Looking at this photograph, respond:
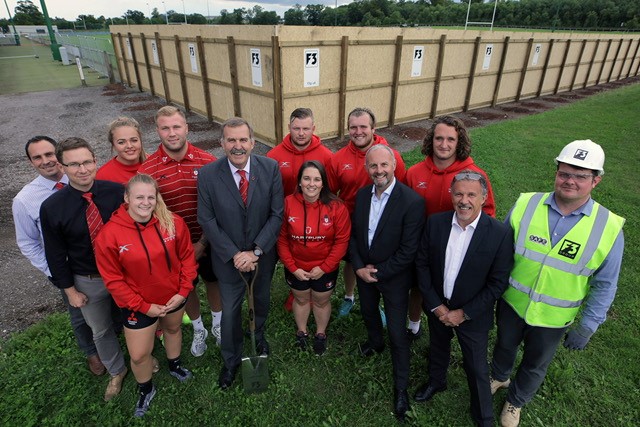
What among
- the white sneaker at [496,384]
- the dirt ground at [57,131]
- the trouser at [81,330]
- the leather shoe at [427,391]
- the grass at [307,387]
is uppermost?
the trouser at [81,330]

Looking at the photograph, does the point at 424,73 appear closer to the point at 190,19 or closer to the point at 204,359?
the point at 204,359

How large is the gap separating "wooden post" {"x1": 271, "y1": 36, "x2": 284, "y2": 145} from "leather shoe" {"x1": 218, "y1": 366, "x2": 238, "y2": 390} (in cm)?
684

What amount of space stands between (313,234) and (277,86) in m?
6.46

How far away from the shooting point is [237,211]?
3.27m

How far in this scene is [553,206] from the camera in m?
2.66

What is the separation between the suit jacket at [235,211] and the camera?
10.6 feet

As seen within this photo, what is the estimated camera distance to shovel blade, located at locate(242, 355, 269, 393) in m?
3.43

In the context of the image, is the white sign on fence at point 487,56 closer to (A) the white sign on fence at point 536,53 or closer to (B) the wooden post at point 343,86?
(A) the white sign on fence at point 536,53

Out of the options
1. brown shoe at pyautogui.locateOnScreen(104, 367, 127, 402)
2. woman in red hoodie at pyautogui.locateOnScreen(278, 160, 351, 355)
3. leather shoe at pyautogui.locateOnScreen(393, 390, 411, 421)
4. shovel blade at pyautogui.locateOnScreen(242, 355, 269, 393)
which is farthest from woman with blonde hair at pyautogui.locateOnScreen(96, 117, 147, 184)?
leather shoe at pyautogui.locateOnScreen(393, 390, 411, 421)

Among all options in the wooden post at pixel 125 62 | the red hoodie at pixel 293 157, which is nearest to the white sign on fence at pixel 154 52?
the wooden post at pixel 125 62

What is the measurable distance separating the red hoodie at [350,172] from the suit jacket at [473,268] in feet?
3.37

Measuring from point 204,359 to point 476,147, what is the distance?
30.9ft

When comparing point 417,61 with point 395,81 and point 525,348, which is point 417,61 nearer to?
point 395,81

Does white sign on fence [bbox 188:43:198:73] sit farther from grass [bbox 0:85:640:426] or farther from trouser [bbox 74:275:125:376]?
trouser [bbox 74:275:125:376]
